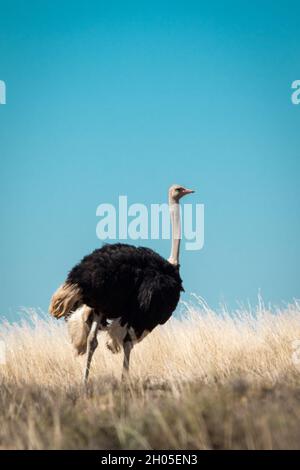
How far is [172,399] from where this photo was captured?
6.30 meters

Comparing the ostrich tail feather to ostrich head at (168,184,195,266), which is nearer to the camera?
the ostrich tail feather

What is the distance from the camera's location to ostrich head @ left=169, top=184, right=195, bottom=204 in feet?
37.1

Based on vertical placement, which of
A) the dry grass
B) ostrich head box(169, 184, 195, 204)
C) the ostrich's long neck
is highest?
ostrich head box(169, 184, 195, 204)

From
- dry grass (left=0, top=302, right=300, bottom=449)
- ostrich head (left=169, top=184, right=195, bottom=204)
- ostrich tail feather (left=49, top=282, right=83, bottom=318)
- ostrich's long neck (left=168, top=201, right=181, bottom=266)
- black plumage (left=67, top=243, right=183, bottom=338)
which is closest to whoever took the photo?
dry grass (left=0, top=302, right=300, bottom=449)

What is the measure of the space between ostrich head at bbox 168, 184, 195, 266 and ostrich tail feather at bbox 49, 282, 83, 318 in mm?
1416

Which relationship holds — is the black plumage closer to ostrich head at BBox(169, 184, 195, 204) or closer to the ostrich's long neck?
the ostrich's long neck

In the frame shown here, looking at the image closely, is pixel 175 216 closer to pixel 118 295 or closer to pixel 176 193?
pixel 176 193

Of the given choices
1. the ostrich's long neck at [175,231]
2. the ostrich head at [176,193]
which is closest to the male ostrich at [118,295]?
the ostrich's long neck at [175,231]

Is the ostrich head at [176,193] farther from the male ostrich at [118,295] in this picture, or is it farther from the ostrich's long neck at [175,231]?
the male ostrich at [118,295]

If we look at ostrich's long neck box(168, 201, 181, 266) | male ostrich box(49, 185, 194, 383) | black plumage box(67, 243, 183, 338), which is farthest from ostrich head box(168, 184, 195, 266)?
black plumage box(67, 243, 183, 338)

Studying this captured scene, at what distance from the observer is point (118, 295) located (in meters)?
9.30

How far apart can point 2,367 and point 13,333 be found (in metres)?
1.97
